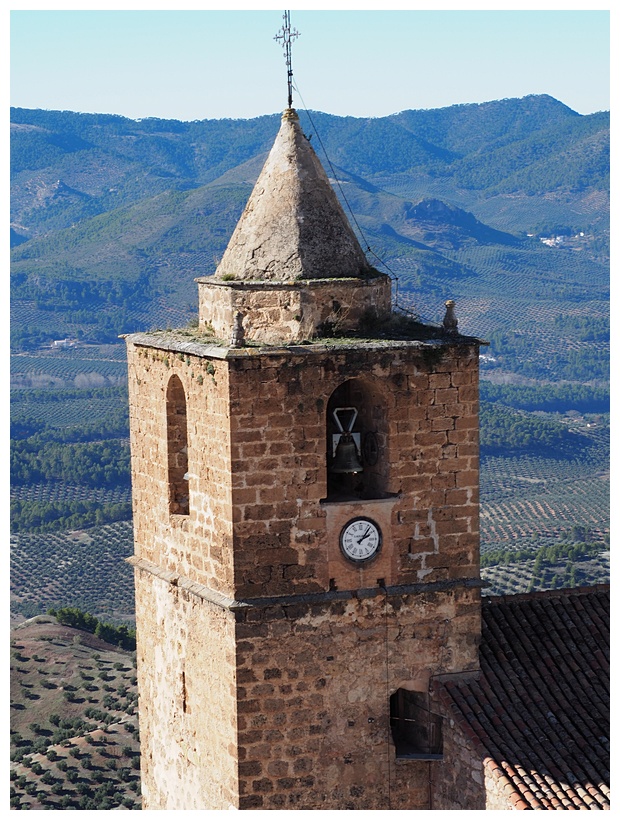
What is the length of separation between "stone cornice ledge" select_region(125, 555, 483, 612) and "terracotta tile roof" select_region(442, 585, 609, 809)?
803 millimetres

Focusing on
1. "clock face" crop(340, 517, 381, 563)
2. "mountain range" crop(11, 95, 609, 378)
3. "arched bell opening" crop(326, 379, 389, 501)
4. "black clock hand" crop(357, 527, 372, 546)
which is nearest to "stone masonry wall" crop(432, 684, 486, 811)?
"clock face" crop(340, 517, 381, 563)

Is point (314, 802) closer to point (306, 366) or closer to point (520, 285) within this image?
point (306, 366)

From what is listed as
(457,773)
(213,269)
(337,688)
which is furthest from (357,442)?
(213,269)

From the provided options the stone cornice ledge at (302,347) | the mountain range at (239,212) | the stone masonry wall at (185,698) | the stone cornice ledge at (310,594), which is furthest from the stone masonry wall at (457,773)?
the mountain range at (239,212)

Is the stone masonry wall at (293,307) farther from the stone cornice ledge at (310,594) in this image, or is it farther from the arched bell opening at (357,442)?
the stone cornice ledge at (310,594)

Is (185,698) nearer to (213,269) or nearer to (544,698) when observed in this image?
(544,698)

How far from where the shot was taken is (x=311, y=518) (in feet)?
51.0

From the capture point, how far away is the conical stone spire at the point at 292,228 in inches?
635

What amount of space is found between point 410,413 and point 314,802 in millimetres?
3898

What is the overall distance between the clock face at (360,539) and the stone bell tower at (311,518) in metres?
0.02

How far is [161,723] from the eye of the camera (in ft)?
56.9

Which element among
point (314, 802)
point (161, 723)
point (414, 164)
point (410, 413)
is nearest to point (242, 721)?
point (314, 802)

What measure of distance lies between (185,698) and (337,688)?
180 cm

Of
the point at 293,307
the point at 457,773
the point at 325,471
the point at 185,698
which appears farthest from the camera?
the point at 185,698
